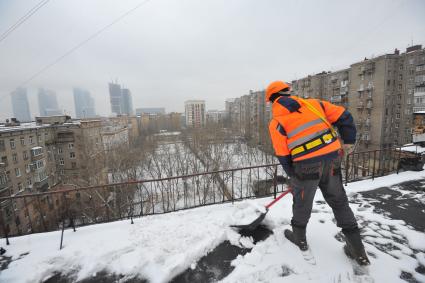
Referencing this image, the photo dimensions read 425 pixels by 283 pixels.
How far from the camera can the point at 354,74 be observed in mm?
23031

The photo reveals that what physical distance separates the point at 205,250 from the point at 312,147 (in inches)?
70.9

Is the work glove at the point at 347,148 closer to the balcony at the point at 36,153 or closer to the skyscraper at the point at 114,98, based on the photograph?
the balcony at the point at 36,153

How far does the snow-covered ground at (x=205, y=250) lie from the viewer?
2018mm

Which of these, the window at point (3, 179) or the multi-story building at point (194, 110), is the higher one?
the multi-story building at point (194, 110)

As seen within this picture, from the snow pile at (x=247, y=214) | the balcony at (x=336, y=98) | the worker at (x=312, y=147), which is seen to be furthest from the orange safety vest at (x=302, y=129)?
the balcony at (x=336, y=98)

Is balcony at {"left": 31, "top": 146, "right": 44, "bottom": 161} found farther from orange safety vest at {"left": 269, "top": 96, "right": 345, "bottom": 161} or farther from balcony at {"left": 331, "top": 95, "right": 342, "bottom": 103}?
balcony at {"left": 331, "top": 95, "right": 342, "bottom": 103}

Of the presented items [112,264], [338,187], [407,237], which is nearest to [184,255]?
[112,264]

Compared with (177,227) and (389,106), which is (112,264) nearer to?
(177,227)

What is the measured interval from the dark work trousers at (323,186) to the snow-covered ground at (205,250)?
0.50 metres

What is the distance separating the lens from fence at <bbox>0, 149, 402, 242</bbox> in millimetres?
3732

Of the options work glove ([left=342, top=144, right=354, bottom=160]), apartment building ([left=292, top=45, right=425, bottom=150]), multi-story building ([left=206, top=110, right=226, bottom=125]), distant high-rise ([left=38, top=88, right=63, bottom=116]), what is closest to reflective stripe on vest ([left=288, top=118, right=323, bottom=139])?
work glove ([left=342, top=144, right=354, bottom=160])

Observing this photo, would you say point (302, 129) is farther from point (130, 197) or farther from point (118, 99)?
point (118, 99)

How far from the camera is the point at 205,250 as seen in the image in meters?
2.45

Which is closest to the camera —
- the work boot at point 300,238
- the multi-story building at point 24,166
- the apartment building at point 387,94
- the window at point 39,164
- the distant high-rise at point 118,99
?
the work boot at point 300,238
